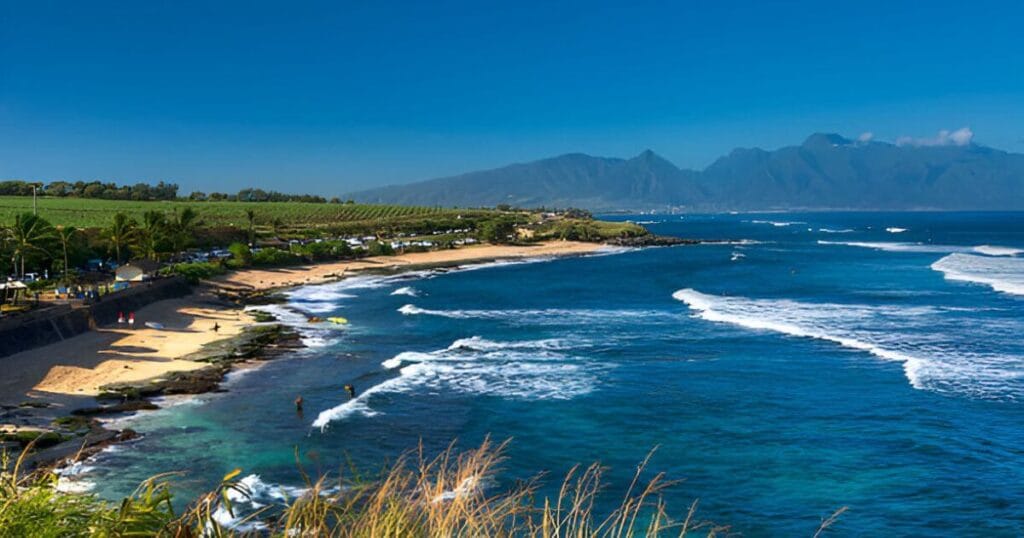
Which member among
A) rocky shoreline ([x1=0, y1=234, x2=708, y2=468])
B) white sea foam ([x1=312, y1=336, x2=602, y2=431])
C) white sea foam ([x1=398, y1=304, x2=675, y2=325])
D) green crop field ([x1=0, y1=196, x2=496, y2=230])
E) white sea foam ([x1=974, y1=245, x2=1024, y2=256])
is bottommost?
white sea foam ([x1=398, y1=304, x2=675, y2=325])

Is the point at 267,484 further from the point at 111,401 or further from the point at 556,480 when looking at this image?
the point at 111,401

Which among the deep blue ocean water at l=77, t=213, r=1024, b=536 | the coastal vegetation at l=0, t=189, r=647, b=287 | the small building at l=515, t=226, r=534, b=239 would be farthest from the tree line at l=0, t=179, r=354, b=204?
the deep blue ocean water at l=77, t=213, r=1024, b=536

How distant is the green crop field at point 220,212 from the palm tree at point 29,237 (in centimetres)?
5370

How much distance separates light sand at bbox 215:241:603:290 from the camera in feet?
258

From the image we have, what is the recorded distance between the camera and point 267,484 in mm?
21266

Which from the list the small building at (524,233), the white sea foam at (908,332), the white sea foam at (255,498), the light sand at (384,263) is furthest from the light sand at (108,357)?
the small building at (524,233)

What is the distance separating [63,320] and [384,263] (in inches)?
2402

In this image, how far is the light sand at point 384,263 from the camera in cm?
7849

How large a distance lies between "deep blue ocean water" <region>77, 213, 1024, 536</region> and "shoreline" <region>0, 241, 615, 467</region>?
5.34 feet

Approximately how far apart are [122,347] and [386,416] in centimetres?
2027

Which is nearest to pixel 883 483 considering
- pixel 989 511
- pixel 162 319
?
pixel 989 511

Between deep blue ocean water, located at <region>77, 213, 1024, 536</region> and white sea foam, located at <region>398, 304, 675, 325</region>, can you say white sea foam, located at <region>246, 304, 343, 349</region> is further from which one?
white sea foam, located at <region>398, 304, 675, 325</region>

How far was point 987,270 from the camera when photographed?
8281 cm

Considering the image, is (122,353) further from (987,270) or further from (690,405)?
(987,270)
